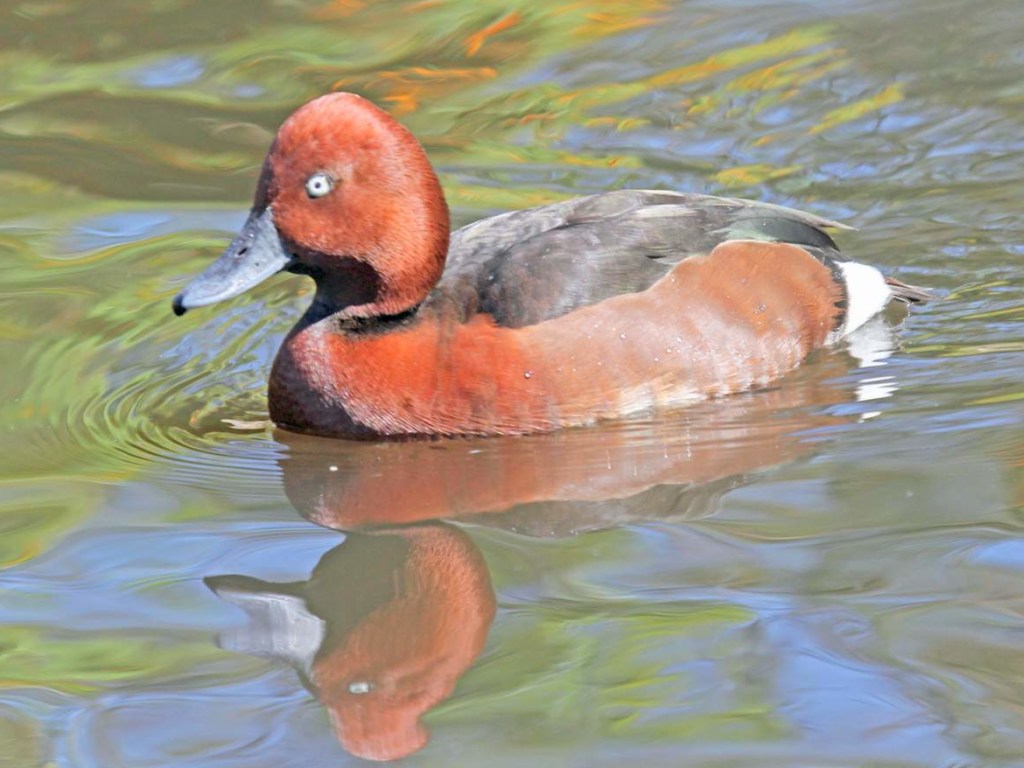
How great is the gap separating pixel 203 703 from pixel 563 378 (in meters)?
2.34

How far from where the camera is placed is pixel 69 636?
16.5 ft

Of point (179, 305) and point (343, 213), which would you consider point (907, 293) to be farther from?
point (179, 305)

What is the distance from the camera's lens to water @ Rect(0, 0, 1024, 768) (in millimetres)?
4484

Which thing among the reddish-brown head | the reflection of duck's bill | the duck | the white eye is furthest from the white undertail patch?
the reflection of duck's bill

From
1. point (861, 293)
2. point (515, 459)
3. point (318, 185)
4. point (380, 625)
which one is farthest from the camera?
point (861, 293)

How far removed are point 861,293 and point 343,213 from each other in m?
2.48

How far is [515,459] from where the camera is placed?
626 cm

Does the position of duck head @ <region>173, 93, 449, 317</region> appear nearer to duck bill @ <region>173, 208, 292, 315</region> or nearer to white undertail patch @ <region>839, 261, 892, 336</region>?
duck bill @ <region>173, 208, 292, 315</region>

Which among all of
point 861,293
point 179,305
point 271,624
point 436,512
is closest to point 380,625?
point 271,624

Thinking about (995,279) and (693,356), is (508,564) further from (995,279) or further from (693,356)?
(995,279)

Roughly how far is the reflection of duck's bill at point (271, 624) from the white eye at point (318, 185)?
1.69 metres

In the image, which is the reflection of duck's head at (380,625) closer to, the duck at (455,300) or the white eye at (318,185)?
the duck at (455,300)

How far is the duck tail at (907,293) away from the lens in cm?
768

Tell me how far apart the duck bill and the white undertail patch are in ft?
8.40
